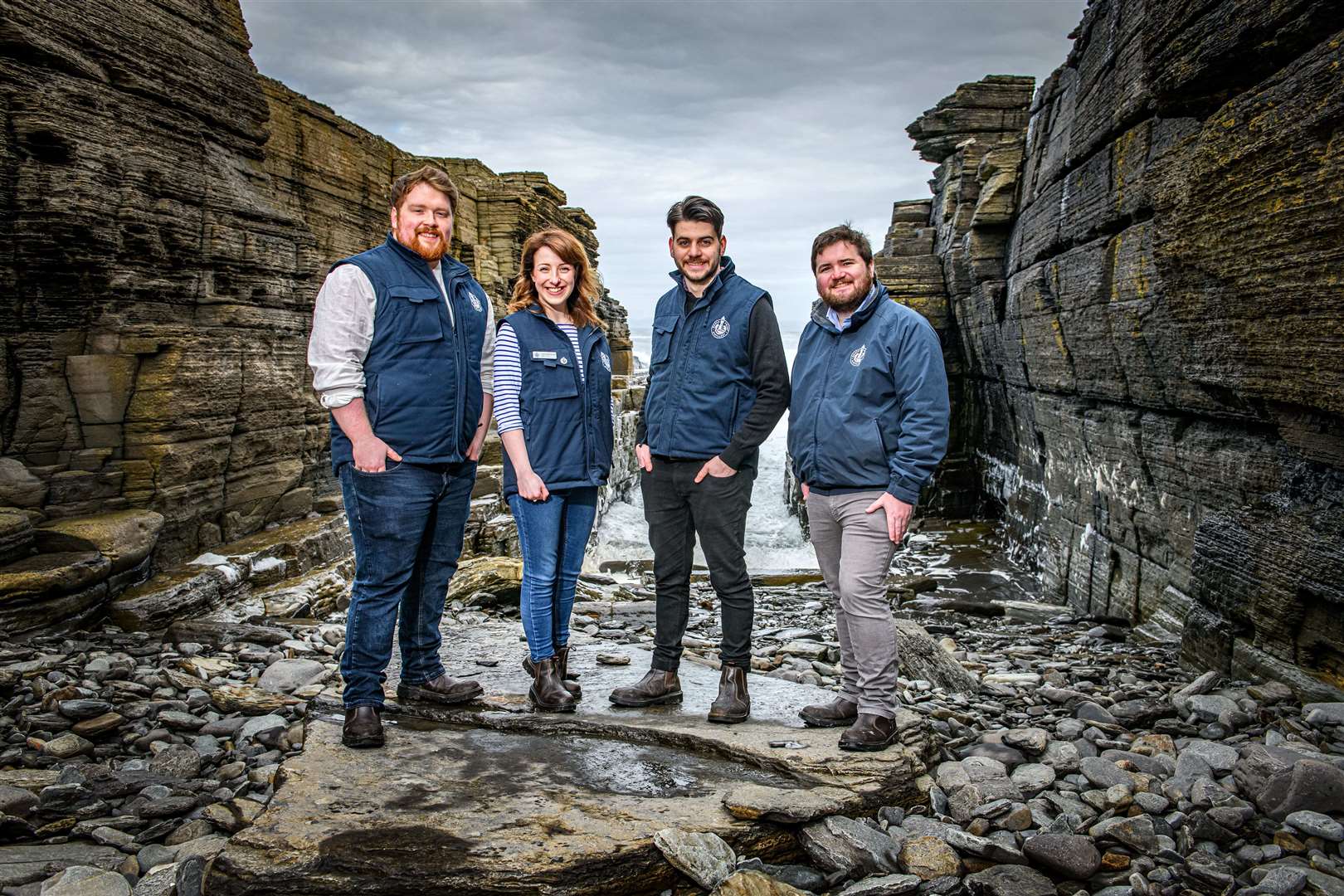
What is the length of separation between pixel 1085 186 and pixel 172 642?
1069 cm

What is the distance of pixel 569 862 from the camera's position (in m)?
3.09

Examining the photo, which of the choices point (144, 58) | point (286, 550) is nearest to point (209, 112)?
point (144, 58)

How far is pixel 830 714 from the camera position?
4352mm

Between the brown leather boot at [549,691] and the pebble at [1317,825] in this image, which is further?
the brown leather boot at [549,691]

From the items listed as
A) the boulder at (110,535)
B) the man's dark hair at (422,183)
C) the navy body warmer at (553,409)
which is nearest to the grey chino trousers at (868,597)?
the navy body warmer at (553,409)

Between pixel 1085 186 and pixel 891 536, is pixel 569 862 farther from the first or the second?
pixel 1085 186

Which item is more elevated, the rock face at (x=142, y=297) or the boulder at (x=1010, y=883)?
the rock face at (x=142, y=297)

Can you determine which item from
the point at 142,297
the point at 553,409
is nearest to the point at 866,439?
the point at 553,409

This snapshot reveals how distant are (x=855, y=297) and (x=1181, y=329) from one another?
3.76 m

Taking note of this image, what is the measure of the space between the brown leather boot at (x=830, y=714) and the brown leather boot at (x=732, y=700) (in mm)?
311

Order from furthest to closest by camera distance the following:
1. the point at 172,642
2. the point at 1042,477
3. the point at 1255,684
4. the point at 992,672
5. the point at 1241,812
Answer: the point at 1042,477
the point at 992,672
the point at 172,642
the point at 1255,684
the point at 1241,812

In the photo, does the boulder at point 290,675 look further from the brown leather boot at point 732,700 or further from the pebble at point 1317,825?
the pebble at point 1317,825

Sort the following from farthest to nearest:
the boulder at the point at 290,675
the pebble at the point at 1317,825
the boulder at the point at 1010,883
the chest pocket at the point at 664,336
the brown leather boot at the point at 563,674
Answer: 1. the boulder at the point at 290,675
2. the brown leather boot at the point at 563,674
3. the chest pocket at the point at 664,336
4. the pebble at the point at 1317,825
5. the boulder at the point at 1010,883

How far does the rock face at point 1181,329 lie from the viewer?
189 inches
